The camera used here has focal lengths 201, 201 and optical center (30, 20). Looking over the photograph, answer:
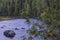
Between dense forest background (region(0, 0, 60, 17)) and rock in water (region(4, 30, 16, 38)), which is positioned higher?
dense forest background (region(0, 0, 60, 17))

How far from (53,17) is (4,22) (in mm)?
1850

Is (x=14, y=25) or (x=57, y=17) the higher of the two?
(x=57, y=17)

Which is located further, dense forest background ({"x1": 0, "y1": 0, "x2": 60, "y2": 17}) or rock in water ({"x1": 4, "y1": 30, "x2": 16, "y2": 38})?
dense forest background ({"x1": 0, "y1": 0, "x2": 60, "y2": 17})

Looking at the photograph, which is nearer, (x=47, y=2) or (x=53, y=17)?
(x=53, y=17)

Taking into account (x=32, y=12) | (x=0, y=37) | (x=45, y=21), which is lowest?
(x=0, y=37)

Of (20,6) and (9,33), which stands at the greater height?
(20,6)

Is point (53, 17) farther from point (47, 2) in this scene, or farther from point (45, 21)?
point (47, 2)

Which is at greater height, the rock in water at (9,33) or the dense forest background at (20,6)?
the dense forest background at (20,6)

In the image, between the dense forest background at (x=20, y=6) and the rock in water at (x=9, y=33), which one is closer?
the rock in water at (x=9, y=33)

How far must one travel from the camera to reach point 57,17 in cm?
200

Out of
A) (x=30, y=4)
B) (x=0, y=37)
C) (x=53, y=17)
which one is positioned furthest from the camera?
(x=30, y=4)

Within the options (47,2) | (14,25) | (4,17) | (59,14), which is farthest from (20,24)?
(59,14)

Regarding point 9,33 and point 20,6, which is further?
point 20,6

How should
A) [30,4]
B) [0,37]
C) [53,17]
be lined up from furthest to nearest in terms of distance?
[30,4]
[0,37]
[53,17]
